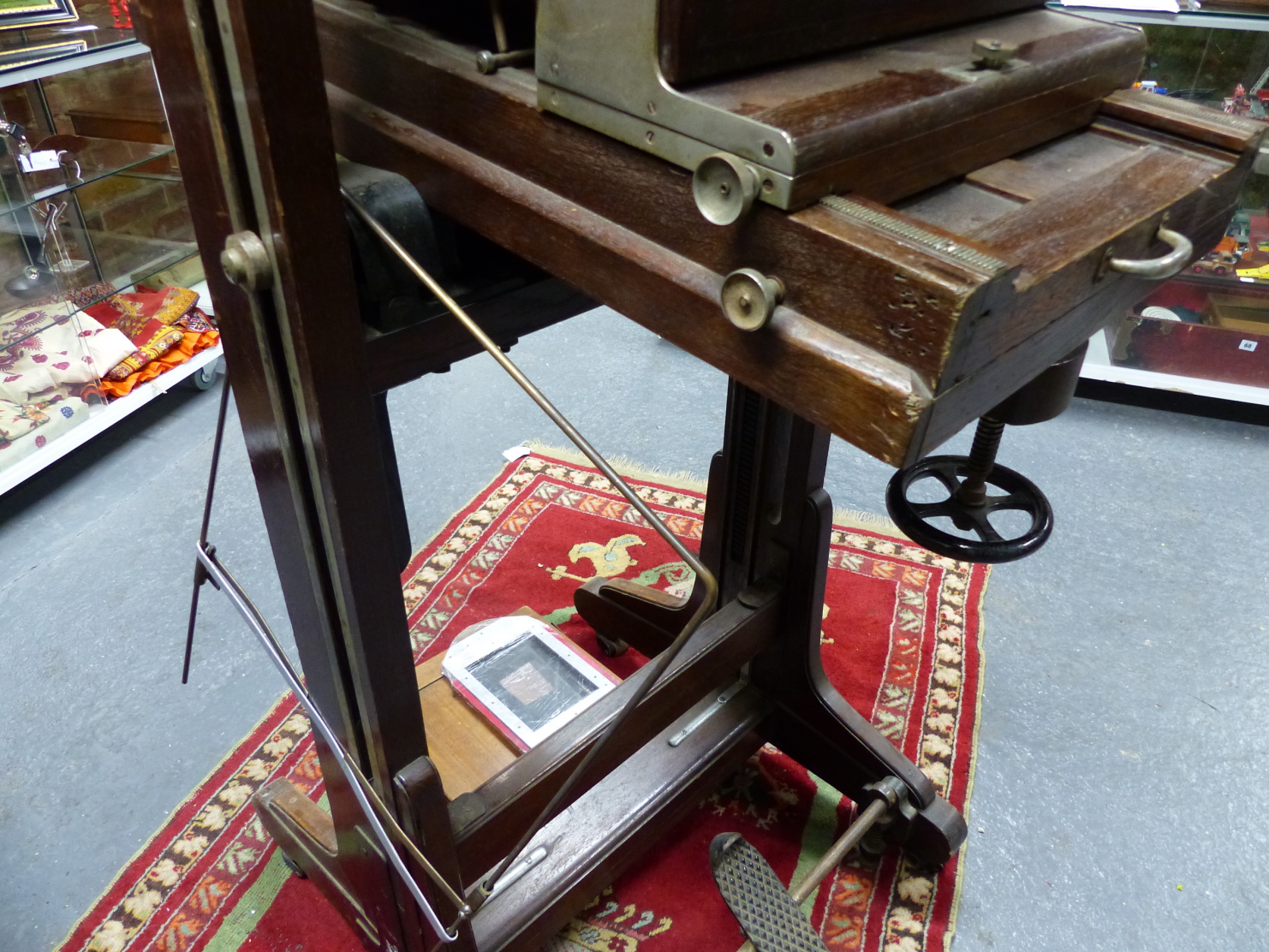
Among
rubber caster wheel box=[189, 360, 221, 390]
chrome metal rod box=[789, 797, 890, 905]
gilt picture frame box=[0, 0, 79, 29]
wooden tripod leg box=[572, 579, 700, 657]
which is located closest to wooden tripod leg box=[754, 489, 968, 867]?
chrome metal rod box=[789, 797, 890, 905]

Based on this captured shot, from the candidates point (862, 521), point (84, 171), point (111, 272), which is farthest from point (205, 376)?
point (862, 521)

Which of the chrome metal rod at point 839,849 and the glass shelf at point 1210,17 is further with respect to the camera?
the glass shelf at point 1210,17

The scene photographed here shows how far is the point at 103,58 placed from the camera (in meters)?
2.10

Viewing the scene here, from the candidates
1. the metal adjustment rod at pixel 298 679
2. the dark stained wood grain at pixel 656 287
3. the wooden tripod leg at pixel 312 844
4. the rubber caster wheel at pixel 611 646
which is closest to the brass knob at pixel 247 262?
the metal adjustment rod at pixel 298 679

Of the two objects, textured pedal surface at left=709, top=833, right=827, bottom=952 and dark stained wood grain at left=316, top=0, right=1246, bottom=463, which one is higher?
dark stained wood grain at left=316, top=0, right=1246, bottom=463

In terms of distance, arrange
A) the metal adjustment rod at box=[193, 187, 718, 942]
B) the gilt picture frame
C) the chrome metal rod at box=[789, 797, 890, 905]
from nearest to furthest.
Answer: the metal adjustment rod at box=[193, 187, 718, 942]
the chrome metal rod at box=[789, 797, 890, 905]
the gilt picture frame

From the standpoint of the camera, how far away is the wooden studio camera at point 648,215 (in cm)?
52

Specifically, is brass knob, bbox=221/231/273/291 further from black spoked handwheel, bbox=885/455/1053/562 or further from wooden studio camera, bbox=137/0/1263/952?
black spoked handwheel, bbox=885/455/1053/562

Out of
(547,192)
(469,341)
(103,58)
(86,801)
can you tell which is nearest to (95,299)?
(103,58)

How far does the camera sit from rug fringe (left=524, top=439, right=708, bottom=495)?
83.4 inches

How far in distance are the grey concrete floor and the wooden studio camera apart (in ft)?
2.27

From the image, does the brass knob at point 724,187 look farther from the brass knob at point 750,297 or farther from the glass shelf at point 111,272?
the glass shelf at point 111,272

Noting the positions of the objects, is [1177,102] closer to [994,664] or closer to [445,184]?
[445,184]

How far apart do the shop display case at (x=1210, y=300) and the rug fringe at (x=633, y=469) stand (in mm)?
1079
